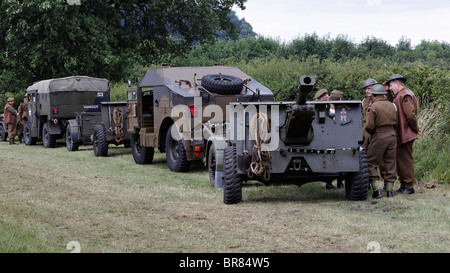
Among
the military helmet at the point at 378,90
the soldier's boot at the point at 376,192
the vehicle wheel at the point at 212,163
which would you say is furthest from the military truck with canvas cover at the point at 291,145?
the vehicle wheel at the point at 212,163

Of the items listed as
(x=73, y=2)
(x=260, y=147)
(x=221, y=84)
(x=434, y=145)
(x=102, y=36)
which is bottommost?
(x=434, y=145)

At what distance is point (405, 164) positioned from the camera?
10102 mm

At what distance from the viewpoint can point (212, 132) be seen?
1249 centimetres

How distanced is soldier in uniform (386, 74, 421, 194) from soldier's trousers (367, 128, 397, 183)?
0.33 m

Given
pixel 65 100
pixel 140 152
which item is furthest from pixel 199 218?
pixel 65 100

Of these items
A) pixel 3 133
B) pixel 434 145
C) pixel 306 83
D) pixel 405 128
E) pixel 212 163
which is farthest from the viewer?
pixel 3 133

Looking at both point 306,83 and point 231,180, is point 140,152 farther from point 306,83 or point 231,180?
point 306,83

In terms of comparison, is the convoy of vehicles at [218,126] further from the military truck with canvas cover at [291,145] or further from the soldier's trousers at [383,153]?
the soldier's trousers at [383,153]

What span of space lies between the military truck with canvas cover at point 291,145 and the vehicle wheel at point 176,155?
4.02 m

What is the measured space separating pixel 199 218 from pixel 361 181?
2518 mm

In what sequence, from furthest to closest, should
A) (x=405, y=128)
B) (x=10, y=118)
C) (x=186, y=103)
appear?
(x=10, y=118) < (x=186, y=103) < (x=405, y=128)

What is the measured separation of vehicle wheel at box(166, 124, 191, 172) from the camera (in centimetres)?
1334

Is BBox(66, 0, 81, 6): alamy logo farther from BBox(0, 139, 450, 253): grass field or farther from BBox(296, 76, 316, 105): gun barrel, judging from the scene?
BBox(296, 76, 316, 105): gun barrel

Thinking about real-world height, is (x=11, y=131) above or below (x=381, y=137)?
below
